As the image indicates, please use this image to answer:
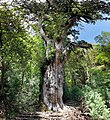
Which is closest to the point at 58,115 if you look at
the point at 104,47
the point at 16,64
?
the point at 16,64

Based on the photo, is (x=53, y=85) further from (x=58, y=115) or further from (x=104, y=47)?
(x=104, y=47)

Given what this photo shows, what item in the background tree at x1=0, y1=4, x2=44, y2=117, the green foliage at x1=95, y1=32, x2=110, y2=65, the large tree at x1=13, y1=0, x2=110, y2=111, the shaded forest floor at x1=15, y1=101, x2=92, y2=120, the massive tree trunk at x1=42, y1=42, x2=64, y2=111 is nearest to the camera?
the background tree at x1=0, y1=4, x2=44, y2=117

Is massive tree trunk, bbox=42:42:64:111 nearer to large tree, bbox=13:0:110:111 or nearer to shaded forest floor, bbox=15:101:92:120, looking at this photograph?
large tree, bbox=13:0:110:111

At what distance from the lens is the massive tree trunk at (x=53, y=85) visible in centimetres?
1548

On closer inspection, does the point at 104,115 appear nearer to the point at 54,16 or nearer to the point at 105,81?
the point at 54,16

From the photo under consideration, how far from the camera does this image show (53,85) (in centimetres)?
1563

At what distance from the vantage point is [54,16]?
13867 millimetres

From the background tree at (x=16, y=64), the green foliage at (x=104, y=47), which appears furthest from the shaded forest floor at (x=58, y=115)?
the green foliage at (x=104, y=47)

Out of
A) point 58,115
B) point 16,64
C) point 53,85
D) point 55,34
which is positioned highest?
point 55,34

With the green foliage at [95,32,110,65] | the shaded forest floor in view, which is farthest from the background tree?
the green foliage at [95,32,110,65]

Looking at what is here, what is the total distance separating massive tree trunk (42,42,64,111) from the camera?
50.8 feet

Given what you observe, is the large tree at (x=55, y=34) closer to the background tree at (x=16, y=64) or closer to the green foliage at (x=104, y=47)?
the background tree at (x=16, y=64)

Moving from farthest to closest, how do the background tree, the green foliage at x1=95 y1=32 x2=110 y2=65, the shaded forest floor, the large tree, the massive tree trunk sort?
the green foliage at x1=95 y1=32 x2=110 y2=65 → the massive tree trunk → the large tree → the shaded forest floor → the background tree

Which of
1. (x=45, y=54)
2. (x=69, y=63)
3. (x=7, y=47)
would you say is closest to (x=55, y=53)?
(x=45, y=54)
